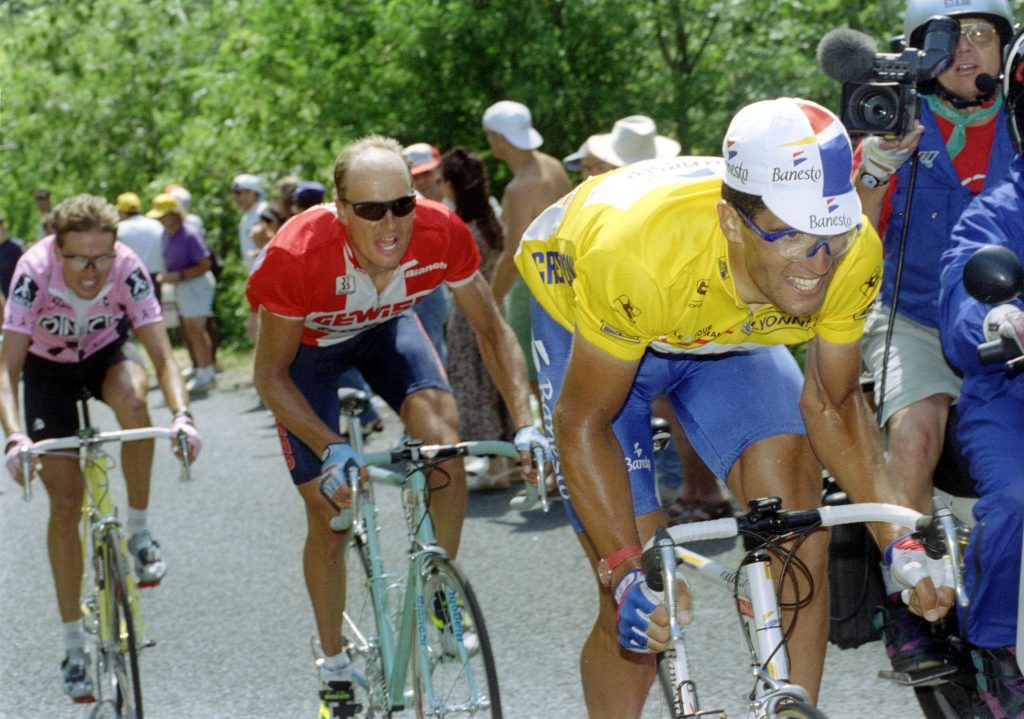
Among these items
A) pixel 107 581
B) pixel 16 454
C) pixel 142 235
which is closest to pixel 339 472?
pixel 16 454

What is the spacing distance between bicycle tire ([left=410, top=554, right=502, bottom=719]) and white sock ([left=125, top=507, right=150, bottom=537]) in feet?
8.48

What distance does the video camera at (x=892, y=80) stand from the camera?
4.44 m

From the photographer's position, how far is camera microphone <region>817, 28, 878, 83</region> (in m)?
4.61

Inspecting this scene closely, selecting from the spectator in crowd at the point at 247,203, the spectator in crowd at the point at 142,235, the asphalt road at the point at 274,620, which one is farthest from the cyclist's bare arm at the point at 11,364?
the spectator in crowd at the point at 142,235

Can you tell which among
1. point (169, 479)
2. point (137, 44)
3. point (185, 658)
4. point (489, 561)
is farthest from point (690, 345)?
point (137, 44)

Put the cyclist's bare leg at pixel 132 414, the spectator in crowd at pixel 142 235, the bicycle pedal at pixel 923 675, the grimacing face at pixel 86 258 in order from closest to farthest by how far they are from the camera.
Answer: the bicycle pedal at pixel 923 675 → the grimacing face at pixel 86 258 → the cyclist's bare leg at pixel 132 414 → the spectator in crowd at pixel 142 235

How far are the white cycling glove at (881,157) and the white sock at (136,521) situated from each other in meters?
3.69

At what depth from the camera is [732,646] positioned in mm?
5949

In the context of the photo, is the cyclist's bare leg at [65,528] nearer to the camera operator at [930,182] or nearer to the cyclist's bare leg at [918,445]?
the camera operator at [930,182]

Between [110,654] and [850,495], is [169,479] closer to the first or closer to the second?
[110,654]

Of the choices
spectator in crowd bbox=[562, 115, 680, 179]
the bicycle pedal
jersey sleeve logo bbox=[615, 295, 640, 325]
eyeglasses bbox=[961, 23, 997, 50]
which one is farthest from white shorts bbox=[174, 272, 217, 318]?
jersey sleeve logo bbox=[615, 295, 640, 325]

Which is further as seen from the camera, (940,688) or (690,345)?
(940,688)

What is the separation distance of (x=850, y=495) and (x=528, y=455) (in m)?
1.15

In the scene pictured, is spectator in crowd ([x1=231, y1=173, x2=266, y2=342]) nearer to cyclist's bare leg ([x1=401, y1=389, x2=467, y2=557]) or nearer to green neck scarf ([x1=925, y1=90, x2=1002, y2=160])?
cyclist's bare leg ([x1=401, y1=389, x2=467, y2=557])
